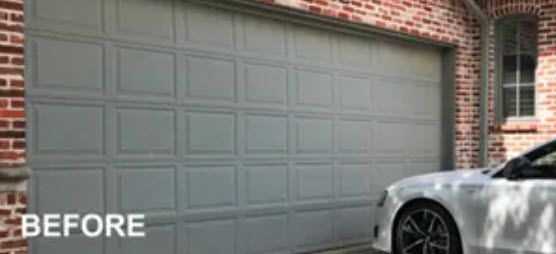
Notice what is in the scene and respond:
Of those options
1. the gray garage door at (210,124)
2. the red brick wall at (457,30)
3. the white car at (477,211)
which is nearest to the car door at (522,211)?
the white car at (477,211)

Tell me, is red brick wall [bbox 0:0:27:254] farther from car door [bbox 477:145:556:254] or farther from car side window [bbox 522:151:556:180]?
car side window [bbox 522:151:556:180]

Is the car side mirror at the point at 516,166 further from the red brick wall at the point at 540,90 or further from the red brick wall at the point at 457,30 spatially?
the red brick wall at the point at 540,90

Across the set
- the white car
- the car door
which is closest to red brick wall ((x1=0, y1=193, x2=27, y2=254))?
the white car

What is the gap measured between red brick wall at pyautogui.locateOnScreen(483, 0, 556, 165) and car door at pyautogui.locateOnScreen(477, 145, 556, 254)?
13.5ft

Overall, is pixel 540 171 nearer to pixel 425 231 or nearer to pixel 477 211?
pixel 477 211

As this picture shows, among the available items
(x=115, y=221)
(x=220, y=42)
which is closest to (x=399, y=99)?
(x=220, y=42)

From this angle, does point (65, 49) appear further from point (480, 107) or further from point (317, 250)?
point (480, 107)

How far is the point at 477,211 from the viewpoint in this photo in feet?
22.0

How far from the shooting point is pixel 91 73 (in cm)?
612

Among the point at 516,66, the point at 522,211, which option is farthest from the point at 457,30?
the point at 522,211

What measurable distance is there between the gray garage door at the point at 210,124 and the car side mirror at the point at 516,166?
2.58 metres

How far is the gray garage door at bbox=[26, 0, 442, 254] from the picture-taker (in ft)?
19.6

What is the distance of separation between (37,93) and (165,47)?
1.45 meters

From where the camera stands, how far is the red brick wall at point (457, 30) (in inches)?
364
